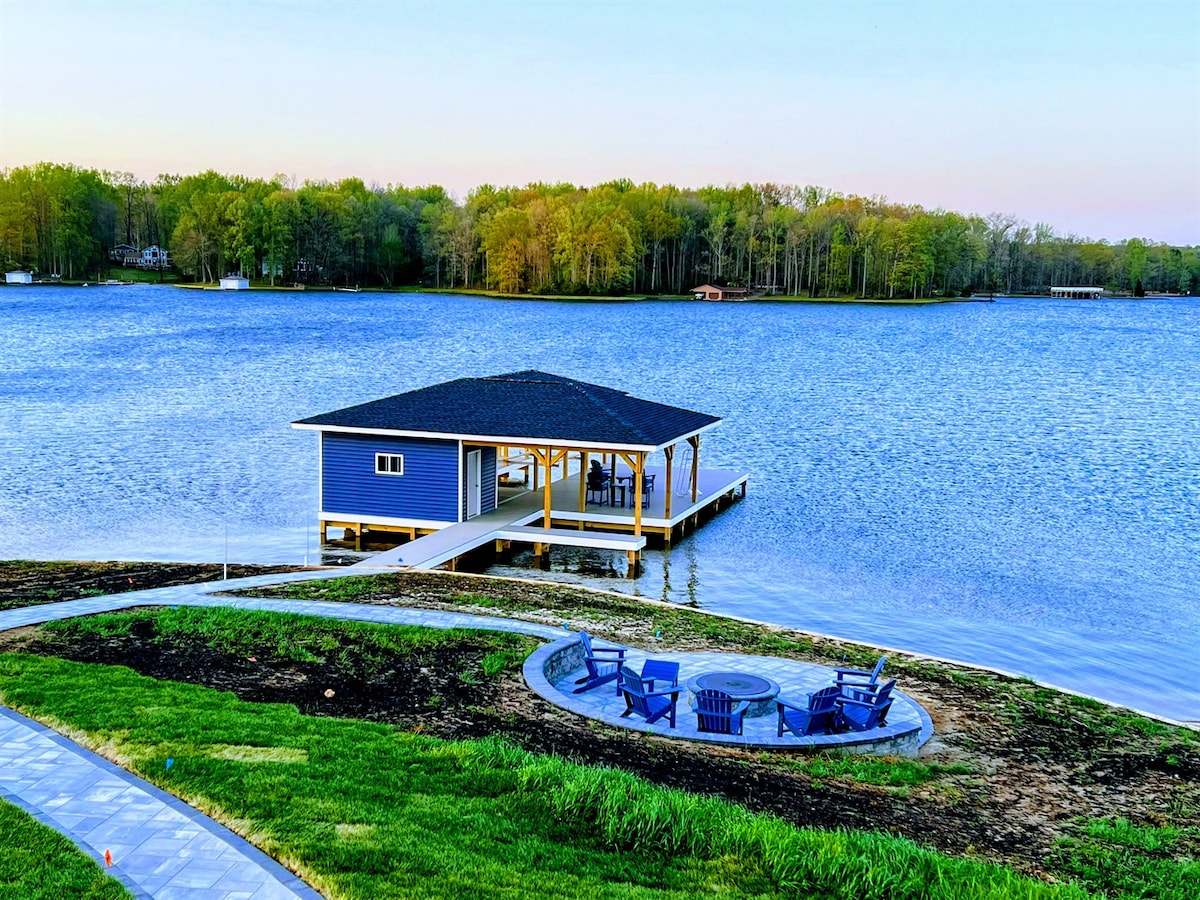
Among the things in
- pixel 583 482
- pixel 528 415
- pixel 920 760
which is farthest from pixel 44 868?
pixel 583 482

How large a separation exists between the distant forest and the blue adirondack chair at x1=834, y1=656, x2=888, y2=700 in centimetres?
12884

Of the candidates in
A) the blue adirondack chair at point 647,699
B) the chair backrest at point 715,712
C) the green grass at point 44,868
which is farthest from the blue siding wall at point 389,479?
the green grass at point 44,868

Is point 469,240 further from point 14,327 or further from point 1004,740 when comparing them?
point 1004,740

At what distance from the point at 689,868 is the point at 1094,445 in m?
38.7

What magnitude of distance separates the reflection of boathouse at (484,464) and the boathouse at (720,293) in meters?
126

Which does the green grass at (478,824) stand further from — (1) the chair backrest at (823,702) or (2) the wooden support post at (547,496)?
(2) the wooden support post at (547,496)

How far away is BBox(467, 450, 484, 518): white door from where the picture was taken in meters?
25.4

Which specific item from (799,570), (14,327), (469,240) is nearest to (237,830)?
(799,570)

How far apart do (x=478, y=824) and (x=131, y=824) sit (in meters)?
2.45

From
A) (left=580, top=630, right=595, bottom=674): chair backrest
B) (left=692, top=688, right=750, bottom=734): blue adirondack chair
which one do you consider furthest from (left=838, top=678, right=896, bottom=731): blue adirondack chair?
(left=580, top=630, right=595, bottom=674): chair backrest

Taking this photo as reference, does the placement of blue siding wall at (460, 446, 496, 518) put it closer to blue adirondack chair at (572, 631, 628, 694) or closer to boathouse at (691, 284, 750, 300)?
blue adirondack chair at (572, 631, 628, 694)

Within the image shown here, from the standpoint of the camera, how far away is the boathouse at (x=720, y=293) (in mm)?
151375

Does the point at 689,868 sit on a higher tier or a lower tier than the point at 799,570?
higher

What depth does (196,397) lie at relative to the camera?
53.7m
